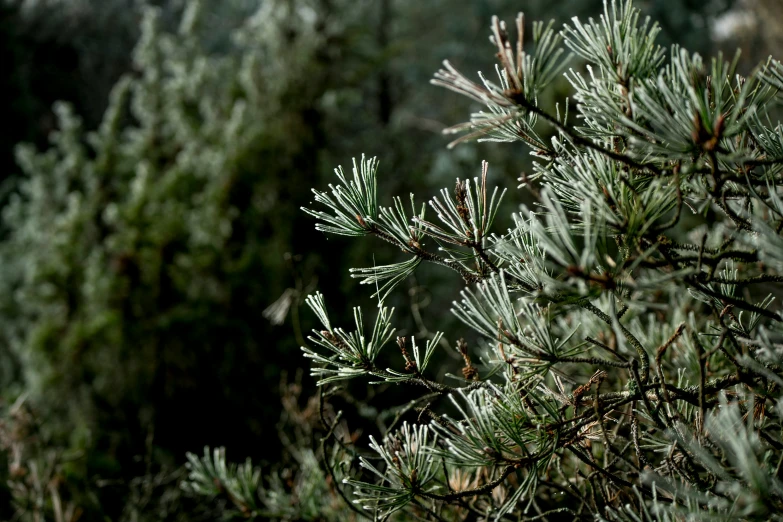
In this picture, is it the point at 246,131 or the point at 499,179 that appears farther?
the point at 499,179

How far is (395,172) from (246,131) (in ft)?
3.67

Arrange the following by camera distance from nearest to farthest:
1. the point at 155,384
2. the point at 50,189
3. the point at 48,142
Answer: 1. the point at 155,384
2. the point at 50,189
3. the point at 48,142

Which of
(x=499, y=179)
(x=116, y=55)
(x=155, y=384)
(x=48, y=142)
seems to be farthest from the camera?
(x=116, y=55)

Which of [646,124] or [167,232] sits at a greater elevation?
[646,124]

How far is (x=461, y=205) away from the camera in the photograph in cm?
86

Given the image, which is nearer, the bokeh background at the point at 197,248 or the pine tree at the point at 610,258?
the pine tree at the point at 610,258

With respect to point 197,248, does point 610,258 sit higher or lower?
higher

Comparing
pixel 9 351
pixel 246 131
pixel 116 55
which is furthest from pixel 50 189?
pixel 116 55

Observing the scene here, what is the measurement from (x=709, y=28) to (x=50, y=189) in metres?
7.53

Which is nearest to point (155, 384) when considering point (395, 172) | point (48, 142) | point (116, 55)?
point (395, 172)

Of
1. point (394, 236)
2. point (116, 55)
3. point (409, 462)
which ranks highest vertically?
point (116, 55)

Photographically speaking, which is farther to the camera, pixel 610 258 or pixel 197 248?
pixel 197 248

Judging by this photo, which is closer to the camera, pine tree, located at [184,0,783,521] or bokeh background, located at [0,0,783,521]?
pine tree, located at [184,0,783,521]

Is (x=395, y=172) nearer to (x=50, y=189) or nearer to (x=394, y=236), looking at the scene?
(x=50, y=189)
